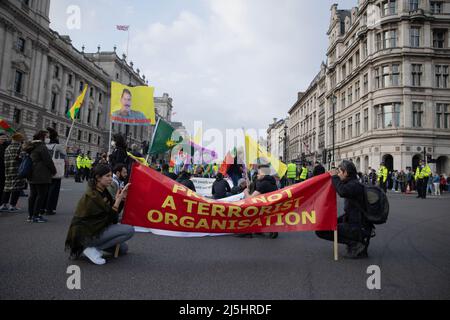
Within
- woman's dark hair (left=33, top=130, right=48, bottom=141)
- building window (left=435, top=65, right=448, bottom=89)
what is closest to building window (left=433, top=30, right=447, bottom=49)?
building window (left=435, top=65, right=448, bottom=89)

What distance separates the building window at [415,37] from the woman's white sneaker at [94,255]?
38.2 metres

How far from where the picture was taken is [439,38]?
3150 cm

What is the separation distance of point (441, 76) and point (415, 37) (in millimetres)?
5316

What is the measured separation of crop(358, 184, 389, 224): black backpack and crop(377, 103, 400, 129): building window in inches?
1225

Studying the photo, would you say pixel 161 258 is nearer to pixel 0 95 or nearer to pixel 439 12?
pixel 0 95

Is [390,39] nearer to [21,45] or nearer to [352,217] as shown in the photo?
[352,217]

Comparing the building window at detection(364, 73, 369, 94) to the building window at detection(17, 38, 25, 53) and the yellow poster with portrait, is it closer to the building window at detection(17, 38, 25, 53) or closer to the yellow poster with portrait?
the yellow poster with portrait

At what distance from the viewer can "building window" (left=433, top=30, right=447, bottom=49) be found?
3139 centimetres

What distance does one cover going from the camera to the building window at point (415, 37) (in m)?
30.7

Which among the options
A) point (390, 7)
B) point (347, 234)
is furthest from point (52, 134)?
point (390, 7)

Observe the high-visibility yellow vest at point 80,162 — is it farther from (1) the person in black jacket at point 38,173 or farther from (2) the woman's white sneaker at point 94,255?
(2) the woman's white sneaker at point 94,255

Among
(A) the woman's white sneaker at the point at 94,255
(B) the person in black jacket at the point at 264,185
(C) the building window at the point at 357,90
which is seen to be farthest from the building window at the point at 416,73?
(A) the woman's white sneaker at the point at 94,255
